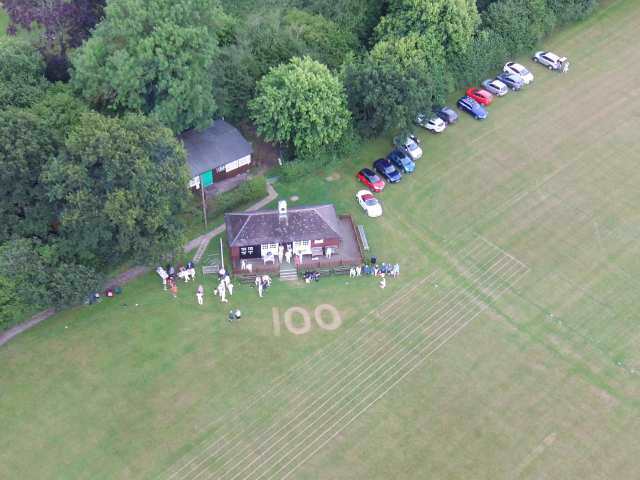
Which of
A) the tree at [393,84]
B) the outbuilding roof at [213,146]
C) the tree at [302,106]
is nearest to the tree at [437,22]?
the tree at [393,84]

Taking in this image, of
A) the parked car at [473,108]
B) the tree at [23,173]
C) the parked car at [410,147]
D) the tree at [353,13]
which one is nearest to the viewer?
the tree at [23,173]

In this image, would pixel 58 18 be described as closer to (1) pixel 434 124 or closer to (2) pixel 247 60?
(2) pixel 247 60

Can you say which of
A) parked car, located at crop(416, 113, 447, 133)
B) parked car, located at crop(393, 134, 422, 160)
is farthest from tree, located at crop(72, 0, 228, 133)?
parked car, located at crop(416, 113, 447, 133)

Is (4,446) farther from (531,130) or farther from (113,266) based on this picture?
(531,130)

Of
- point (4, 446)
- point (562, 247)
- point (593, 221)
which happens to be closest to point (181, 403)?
point (4, 446)

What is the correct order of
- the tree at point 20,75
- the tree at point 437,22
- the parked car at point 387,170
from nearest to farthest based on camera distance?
the tree at point 20,75 → the parked car at point 387,170 → the tree at point 437,22

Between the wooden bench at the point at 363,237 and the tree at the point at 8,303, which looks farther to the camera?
the wooden bench at the point at 363,237

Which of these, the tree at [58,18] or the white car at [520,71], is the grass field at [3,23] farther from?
the white car at [520,71]
